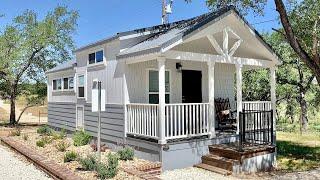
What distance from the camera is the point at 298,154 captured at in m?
15.0

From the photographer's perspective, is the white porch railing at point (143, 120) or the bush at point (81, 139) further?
the bush at point (81, 139)

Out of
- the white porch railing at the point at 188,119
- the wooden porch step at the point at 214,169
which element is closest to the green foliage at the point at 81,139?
the white porch railing at the point at 188,119

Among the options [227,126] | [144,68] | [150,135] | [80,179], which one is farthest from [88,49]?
[80,179]

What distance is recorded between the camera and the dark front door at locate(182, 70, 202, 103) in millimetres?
13359

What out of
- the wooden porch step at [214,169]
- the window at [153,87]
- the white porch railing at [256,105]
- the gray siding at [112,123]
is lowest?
the wooden porch step at [214,169]

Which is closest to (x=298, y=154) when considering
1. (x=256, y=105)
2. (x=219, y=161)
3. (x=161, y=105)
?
(x=256, y=105)

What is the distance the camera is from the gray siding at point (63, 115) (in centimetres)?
1670

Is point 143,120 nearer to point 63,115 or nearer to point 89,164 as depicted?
point 89,164

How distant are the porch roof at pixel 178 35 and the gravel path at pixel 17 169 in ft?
14.4

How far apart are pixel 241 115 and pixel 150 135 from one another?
2938 mm

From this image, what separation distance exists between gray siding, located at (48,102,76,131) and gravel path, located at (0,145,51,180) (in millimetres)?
3922

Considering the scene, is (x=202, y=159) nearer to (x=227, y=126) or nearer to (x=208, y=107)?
(x=208, y=107)

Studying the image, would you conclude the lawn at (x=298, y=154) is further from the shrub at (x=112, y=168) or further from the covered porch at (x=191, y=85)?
the shrub at (x=112, y=168)

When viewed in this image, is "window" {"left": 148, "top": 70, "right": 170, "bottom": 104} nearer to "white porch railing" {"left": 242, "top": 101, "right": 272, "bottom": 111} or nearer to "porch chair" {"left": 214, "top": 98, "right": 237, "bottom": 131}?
"porch chair" {"left": 214, "top": 98, "right": 237, "bottom": 131}
